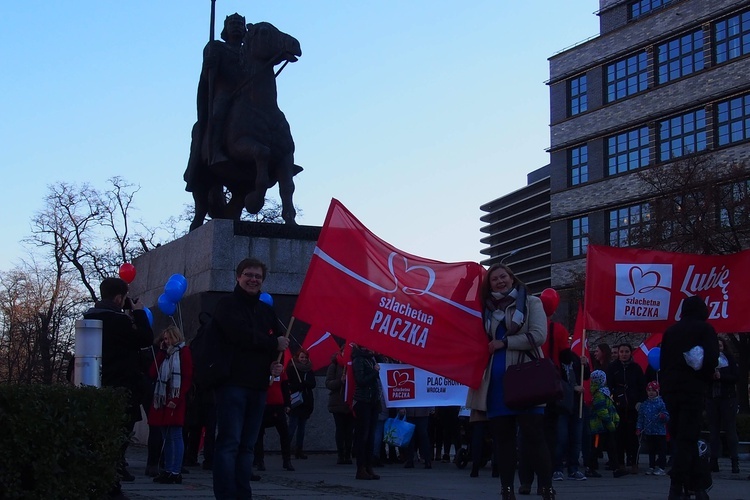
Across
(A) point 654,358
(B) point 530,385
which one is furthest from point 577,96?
(B) point 530,385

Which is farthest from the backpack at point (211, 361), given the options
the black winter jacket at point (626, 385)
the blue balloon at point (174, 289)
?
the black winter jacket at point (626, 385)

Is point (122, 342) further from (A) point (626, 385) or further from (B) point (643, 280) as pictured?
(A) point (626, 385)

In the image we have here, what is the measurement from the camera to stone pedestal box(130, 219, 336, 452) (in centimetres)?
1697

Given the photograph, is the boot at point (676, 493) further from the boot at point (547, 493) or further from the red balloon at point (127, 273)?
the red balloon at point (127, 273)

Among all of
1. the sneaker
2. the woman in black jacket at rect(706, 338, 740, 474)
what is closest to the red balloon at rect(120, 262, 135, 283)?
the sneaker

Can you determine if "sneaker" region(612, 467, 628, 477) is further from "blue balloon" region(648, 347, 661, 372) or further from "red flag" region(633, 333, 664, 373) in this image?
"red flag" region(633, 333, 664, 373)

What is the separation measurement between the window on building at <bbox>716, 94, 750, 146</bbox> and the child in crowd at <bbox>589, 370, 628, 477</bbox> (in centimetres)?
4494

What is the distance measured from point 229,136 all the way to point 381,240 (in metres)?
7.65

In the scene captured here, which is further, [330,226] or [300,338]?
[300,338]

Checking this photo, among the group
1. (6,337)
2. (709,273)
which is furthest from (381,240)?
(6,337)

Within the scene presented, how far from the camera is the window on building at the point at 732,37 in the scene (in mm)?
57312

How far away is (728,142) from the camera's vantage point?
57.4m

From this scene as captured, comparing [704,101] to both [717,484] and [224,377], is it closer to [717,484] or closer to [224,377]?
[717,484]

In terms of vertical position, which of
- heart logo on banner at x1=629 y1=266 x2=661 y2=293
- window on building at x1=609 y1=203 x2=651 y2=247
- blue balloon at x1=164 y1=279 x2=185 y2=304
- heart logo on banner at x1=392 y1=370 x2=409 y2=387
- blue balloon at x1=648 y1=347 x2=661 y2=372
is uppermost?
window on building at x1=609 y1=203 x2=651 y2=247
